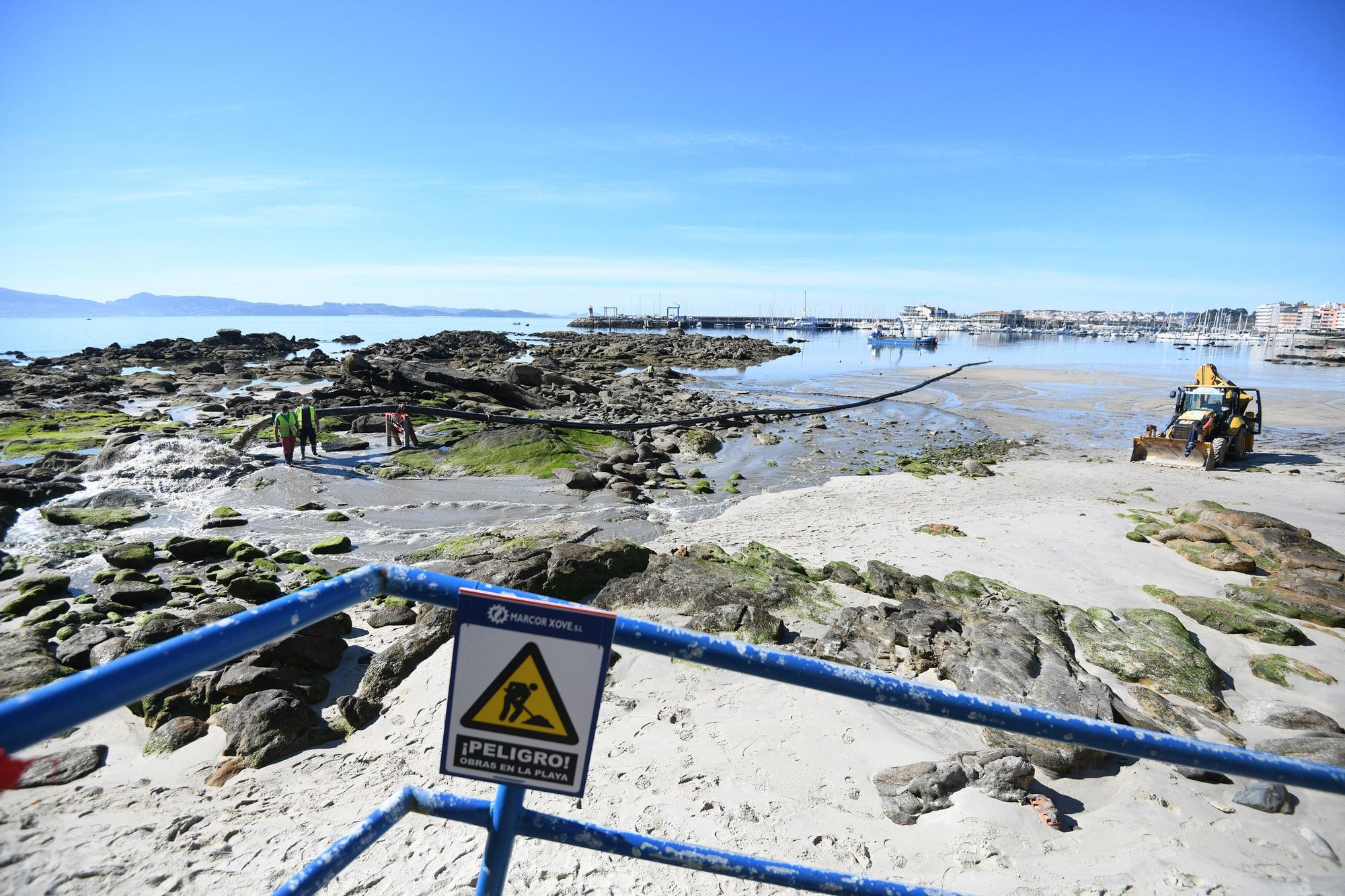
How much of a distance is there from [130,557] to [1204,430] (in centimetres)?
2613

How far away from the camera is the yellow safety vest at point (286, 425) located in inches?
698

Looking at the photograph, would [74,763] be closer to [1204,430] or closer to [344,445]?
[344,445]

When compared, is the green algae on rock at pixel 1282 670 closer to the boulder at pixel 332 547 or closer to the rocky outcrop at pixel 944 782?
the rocky outcrop at pixel 944 782

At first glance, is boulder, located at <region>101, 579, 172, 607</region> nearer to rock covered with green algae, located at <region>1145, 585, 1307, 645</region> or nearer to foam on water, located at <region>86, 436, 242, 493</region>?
foam on water, located at <region>86, 436, 242, 493</region>

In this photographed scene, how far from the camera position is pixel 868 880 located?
1.91 meters

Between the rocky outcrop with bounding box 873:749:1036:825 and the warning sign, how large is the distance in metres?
3.52

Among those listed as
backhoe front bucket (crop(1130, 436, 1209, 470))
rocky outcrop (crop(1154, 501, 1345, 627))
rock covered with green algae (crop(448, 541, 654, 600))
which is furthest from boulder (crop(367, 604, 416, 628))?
backhoe front bucket (crop(1130, 436, 1209, 470))

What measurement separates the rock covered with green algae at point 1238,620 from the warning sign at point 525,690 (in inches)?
396

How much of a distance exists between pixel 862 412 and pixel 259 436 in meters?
26.1

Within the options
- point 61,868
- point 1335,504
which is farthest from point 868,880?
point 1335,504

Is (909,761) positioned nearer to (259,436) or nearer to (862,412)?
(259,436)

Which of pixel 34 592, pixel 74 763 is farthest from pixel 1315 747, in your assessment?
pixel 34 592

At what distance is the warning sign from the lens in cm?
153

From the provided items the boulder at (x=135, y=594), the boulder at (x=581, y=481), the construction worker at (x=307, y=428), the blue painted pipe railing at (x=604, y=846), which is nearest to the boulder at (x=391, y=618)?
the boulder at (x=135, y=594)
